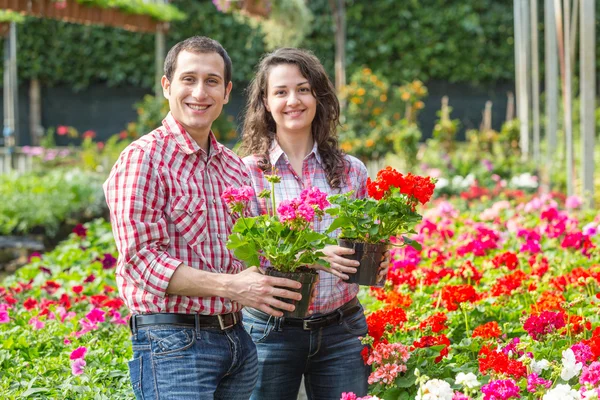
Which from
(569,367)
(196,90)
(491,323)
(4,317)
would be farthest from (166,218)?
(4,317)

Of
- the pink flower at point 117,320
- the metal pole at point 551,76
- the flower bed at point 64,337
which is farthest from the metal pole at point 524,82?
the pink flower at point 117,320

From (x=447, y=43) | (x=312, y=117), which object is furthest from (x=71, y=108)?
(x=312, y=117)

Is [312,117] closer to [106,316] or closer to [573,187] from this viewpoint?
[106,316]

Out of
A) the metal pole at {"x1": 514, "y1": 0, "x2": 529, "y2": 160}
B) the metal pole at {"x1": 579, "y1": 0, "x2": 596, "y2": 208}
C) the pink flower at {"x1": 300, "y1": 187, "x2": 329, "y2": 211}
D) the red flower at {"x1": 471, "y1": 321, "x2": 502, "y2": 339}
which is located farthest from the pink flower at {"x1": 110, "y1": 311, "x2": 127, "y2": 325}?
the metal pole at {"x1": 514, "y1": 0, "x2": 529, "y2": 160}

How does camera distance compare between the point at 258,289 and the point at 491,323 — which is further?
the point at 491,323

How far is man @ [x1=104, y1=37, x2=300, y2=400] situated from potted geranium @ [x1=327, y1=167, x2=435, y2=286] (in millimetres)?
279

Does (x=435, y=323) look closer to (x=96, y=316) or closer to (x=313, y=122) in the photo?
(x=313, y=122)

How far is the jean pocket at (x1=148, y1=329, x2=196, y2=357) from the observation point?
1887mm

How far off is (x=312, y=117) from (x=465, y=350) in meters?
0.91

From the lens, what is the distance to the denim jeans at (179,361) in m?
1.88

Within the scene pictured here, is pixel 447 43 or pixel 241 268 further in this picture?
pixel 447 43

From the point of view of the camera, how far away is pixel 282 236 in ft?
6.21

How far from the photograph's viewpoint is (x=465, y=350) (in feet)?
8.79

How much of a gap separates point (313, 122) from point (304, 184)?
224 mm
